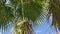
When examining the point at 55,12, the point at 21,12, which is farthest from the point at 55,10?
the point at 21,12

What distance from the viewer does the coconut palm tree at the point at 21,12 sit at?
5.41 feet

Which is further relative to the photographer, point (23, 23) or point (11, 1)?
point (11, 1)

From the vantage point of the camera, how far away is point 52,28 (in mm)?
1712

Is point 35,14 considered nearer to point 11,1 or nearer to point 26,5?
point 26,5

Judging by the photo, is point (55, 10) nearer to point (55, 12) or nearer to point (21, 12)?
point (55, 12)

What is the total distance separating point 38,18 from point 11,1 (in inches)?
11.0

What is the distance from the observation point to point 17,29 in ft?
5.41

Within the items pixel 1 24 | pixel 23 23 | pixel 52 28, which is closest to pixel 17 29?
pixel 23 23

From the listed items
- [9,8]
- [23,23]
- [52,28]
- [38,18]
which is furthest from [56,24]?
[9,8]

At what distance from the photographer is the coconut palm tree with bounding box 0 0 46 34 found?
5.41 feet

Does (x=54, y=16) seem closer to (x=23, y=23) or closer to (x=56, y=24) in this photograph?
(x=56, y=24)

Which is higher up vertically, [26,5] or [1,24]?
[26,5]

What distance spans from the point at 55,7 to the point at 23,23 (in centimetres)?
32

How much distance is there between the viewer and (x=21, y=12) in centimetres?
169
